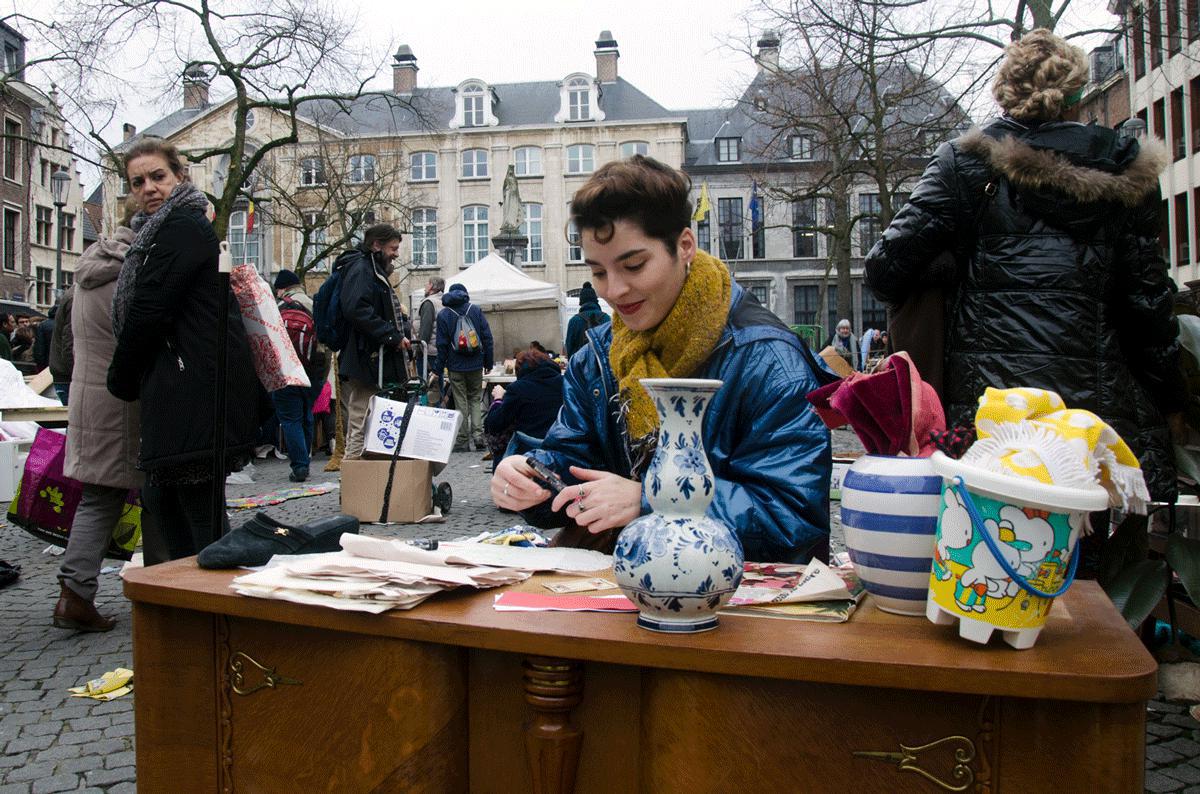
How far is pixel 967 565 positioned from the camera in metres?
1.19

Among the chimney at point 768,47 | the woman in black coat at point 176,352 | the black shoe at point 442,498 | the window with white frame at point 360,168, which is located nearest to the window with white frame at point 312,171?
the window with white frame at point 360,168

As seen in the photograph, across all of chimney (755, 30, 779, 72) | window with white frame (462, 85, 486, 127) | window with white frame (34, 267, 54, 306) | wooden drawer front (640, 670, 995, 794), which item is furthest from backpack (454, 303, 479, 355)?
window with white frame (34, 267, 54, 306)

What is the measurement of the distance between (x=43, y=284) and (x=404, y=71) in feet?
58.7

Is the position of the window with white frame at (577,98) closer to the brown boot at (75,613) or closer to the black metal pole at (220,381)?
the brown boot at (75,613)

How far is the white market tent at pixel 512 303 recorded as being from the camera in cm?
1611

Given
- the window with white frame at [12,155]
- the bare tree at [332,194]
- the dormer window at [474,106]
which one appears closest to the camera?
the bare tree at [332,194]

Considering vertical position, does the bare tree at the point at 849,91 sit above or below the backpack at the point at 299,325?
above

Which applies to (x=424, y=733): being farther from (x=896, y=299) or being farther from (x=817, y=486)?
(x=896, y=299)

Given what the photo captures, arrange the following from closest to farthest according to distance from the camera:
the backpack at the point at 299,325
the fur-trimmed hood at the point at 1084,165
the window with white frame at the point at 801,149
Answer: the fur-trimmed hood at the point at 1084,165 → the backpack at the point at 299,325 → the window with white frame at the point at 801,149

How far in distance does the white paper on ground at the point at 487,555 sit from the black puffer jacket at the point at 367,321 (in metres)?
5.30

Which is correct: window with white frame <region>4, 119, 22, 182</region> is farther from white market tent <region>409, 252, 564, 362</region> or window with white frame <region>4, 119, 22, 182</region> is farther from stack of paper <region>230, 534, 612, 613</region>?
stack of paper <region>230, 534, 612, 613</region>

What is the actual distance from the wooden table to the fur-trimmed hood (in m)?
1.44

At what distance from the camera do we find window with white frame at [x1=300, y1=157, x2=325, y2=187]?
28986mm

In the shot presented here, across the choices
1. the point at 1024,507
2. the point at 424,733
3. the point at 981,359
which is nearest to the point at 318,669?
the point at 424,733
